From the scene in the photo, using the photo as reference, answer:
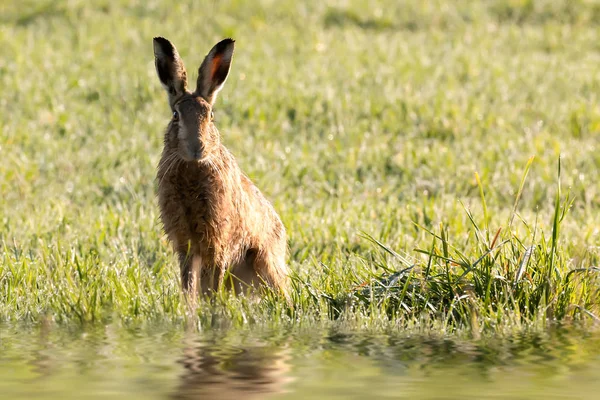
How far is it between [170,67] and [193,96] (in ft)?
0.69

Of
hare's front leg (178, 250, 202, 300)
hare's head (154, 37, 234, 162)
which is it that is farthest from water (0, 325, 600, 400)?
hare's head (154, 37, 234, 162)

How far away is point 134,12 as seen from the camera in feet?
60.8

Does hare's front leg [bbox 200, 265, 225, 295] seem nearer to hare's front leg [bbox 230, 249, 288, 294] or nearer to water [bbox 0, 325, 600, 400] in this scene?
hare's front leg [bbox 230, 249, 288, 294]

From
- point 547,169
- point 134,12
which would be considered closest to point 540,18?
point 134,12

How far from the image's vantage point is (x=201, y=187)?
19.7 ft

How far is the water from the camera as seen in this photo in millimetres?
3480

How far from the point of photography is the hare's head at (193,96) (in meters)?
5.80

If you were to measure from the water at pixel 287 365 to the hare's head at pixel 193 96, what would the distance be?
1299 mm

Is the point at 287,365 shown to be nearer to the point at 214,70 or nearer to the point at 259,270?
the point at 259,270

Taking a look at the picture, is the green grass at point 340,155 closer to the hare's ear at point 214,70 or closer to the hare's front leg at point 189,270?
A: the hare's front leg at point 189,270

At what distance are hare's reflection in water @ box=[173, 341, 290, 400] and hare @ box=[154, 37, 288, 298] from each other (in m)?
1.50

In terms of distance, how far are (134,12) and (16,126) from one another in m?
6.86

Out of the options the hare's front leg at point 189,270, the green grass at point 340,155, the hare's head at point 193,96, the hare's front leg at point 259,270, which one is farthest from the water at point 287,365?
the hare's front leg at point 259,270

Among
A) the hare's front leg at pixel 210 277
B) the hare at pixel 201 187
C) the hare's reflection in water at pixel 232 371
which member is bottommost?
the hare's reflection in water at pixel 232 371
